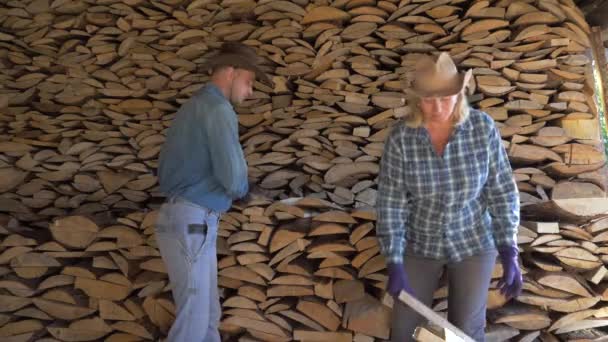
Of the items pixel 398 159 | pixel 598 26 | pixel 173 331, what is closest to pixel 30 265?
pixel 173 331

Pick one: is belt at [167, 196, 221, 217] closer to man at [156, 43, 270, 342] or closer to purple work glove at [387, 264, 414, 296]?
man at [156, 43, 270, 342]

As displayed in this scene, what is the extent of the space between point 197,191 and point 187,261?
0.26 metres

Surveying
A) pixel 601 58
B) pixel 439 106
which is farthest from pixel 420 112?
pixel 601 58

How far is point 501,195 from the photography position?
1777 millimetres

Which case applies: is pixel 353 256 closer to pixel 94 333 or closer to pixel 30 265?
pixel 94 333

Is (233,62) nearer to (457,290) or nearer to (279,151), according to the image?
(279,151)

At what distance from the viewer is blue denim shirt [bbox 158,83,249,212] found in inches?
73.9

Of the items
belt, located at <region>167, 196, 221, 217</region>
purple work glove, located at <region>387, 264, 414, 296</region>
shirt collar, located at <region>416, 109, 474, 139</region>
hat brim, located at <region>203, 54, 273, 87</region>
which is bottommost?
purple work glove, located at <region>387, 264, 414, 296</region>

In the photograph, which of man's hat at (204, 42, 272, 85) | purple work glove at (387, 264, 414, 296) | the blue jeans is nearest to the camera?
purple work glove at (387, 264, 414, 296)

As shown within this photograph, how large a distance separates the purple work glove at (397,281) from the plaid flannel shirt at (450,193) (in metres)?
0.03

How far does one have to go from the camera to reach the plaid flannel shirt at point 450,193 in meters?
1.73

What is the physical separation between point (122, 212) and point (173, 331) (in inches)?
49.7

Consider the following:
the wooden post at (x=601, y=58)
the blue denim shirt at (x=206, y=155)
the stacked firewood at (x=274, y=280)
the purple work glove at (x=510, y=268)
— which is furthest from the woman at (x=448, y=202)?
the wooden post at (x=601, y=58)

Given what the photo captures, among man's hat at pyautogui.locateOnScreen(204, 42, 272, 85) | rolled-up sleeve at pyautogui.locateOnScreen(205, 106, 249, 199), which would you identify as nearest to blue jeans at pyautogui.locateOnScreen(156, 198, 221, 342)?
rolled-up sleeve at pyautogui.locateOnScreen(205, 106, 249, 199)
